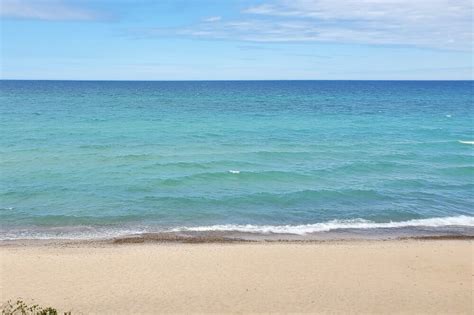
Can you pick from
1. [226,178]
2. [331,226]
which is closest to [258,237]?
[331,226]

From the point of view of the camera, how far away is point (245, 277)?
14.2 m

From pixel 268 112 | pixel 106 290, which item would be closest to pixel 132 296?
pixel 106 290

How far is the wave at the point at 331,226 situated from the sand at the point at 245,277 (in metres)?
1.87

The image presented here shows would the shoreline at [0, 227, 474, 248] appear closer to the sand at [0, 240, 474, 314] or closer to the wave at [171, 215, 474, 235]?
the wave at [171, 215, 474, 235]

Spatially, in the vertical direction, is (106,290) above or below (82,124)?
below

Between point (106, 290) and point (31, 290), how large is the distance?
2.04m

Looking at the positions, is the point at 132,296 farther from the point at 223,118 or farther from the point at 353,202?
the point at 223,118

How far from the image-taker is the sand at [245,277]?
41.4 feet

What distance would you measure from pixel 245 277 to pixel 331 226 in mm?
6524

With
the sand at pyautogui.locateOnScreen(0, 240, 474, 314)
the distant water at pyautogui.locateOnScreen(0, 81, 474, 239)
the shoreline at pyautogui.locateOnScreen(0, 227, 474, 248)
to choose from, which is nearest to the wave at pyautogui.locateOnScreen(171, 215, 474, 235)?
the distant water at pyautogui.locateOnScreen(0, 81, 474, 239)

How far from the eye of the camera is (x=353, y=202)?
2250 cm

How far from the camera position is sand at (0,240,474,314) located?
1261 cm

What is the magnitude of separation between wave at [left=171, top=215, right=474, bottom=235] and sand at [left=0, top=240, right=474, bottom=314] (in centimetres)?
187

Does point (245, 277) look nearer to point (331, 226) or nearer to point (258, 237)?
point (258, 237)
